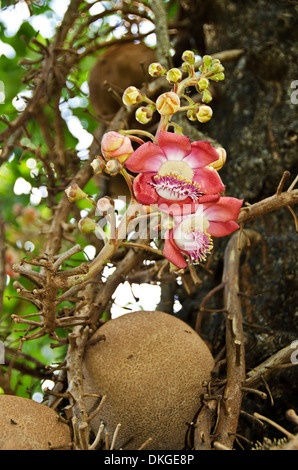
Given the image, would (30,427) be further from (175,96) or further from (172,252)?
(175,96)

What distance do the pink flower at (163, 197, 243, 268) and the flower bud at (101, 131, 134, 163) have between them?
0.14 meters

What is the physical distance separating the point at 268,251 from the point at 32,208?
91 cm

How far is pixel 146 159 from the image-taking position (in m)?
0.89

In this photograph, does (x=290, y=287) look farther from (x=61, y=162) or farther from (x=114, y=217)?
(x=61, y=162)

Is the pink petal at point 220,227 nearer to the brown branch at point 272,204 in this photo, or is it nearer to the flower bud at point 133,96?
the brown branch at point 272,204

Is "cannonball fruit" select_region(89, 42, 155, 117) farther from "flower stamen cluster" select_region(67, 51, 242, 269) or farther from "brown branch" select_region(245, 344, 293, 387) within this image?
"brown branch" select_region(245, 344, 293, 387)

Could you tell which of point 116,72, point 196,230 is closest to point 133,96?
point 196,230

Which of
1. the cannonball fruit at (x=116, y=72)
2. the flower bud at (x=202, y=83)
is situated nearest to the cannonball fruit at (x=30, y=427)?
the flower bud at (x=202, y=83)

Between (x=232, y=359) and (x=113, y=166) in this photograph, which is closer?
(x=113, y=166)

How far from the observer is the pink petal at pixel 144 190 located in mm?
897

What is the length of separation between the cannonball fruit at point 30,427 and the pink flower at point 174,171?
40 cm

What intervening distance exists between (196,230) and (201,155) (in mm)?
123

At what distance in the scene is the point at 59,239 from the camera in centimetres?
133
